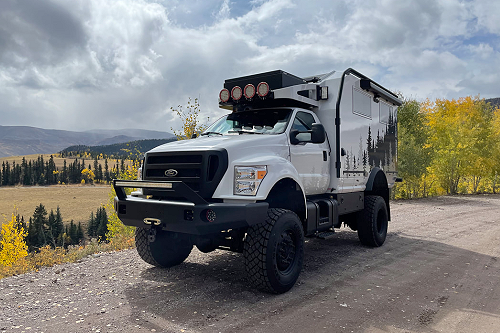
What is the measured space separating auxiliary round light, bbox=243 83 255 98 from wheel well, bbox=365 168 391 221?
3.53 meters

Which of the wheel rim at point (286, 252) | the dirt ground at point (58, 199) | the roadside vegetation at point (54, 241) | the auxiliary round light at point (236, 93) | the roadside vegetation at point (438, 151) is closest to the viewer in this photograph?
the wheel rim at point (286, 252)

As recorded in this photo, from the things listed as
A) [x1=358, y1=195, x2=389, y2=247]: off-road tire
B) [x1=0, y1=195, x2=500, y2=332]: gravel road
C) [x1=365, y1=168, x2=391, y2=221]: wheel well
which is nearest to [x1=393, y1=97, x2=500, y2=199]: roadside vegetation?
[x1=365, y1=168, x2=391, y2=221]: wheel well

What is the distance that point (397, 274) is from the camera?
5.74 metres

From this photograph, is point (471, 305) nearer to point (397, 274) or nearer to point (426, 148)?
point (397, 274)

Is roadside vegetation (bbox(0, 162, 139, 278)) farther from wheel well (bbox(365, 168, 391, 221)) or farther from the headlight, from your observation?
wheel well (bbox(365, 168, 391, 221))

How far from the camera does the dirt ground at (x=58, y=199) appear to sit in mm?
123062

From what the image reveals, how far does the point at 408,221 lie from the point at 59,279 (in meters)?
10.3

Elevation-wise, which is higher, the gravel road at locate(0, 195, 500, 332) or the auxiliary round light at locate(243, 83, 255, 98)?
the auxiliary round light at locate(243, 83, 255, 98)

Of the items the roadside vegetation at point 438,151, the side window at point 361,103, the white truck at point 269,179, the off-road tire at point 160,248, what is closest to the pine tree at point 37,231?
the roadside vegetation at point 438,151

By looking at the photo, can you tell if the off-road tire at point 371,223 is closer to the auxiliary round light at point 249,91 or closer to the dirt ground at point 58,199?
the auxiliary round light at point 249,91

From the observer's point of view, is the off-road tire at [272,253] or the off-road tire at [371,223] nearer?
the off-road tire at [272,253]

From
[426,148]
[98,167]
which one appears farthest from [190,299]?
[98,167]

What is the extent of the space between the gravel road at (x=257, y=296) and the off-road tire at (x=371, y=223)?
486mm

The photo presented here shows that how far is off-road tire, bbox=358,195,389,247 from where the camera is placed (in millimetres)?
7614
